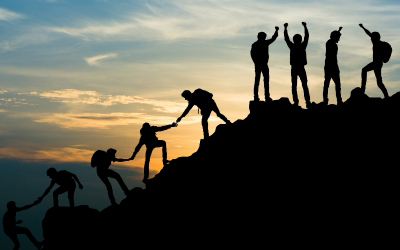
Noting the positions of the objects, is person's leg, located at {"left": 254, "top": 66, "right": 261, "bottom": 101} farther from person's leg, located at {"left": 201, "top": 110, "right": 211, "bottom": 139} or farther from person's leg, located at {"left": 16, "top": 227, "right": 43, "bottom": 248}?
person's leg, located at {"left": 16, "top": 227, "right": 43, "bottom": 248}

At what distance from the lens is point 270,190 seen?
2180cm

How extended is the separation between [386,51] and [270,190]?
9086 millimetres

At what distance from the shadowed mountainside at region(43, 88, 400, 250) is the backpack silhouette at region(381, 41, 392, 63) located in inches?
100

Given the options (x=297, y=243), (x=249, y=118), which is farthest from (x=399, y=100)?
(x=297, y=243)

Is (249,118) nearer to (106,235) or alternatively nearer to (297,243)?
(297,243)

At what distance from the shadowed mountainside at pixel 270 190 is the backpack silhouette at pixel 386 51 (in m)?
2.55

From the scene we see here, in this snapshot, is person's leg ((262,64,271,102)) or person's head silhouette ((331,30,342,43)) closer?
person's head silhouette ((331,30,342,43))

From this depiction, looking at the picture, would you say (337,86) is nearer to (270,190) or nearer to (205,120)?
(270,190)

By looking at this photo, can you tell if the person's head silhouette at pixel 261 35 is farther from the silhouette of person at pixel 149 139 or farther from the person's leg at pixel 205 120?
the silhouette of person at pixel 149 139

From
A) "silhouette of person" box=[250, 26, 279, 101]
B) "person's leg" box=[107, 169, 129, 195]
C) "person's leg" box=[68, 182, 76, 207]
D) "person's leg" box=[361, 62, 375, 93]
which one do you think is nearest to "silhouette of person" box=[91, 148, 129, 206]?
"person's leg" box=[107, 169, 129, 195]

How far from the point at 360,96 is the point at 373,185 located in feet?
19.9

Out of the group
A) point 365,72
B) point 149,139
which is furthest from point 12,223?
point 365,72

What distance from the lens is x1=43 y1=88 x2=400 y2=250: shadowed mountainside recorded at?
20.4 meters

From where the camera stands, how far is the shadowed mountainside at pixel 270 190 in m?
20.4
